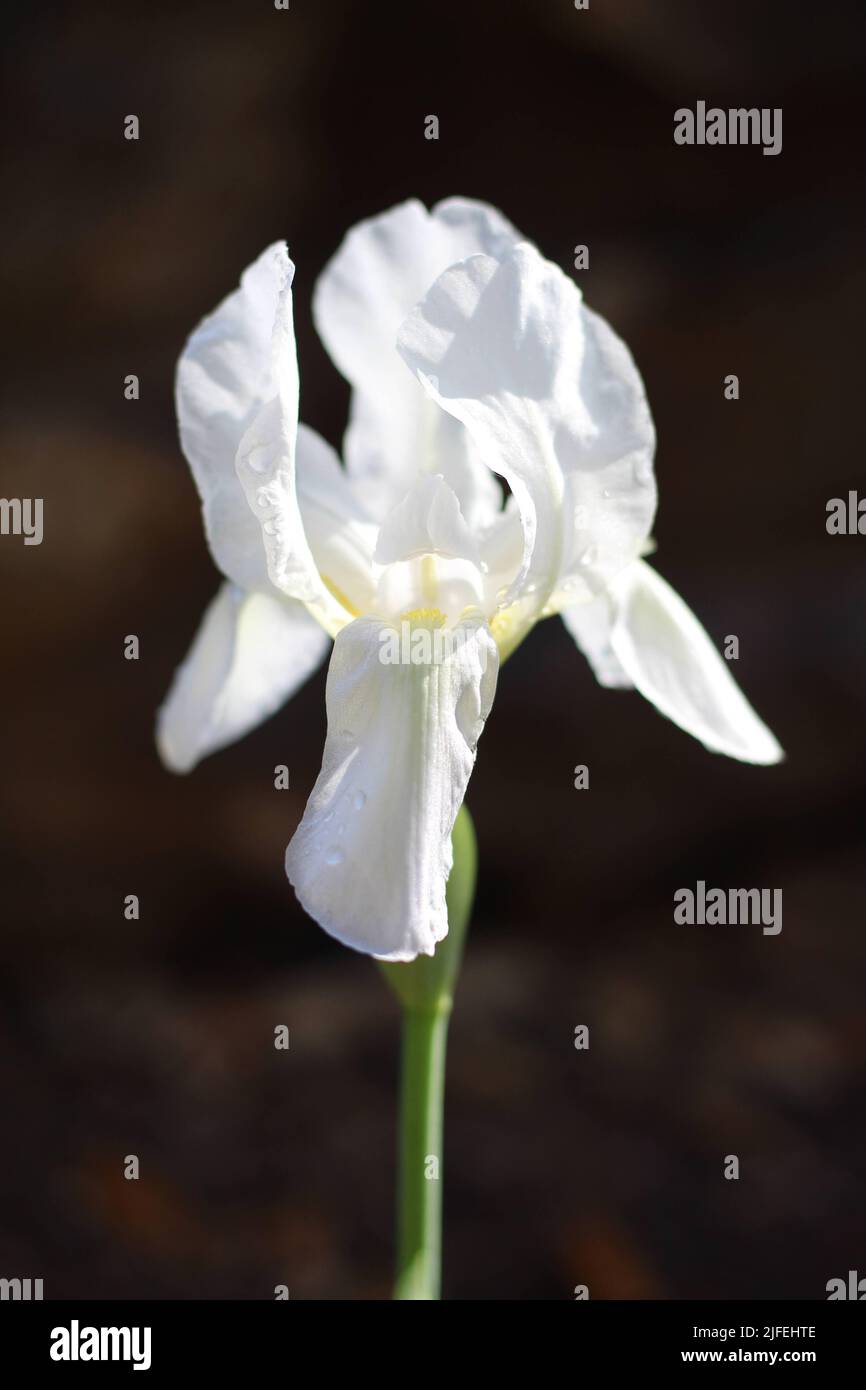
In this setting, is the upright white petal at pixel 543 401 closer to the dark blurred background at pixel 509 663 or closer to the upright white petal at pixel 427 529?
the upright white petal at pixel 427 529

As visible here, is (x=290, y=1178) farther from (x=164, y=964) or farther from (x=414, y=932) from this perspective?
(x=414, y=932)

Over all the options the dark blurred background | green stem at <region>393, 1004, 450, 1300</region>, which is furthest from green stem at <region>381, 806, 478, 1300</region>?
the dark blurred background

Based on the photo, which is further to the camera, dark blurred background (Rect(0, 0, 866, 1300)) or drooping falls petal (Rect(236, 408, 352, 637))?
dark blurred background (Rect(0, 0, 866, 1300))

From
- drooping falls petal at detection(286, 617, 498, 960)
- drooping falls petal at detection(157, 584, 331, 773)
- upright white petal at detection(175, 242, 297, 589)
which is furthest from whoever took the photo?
drooping falls petal at detection(157, 584, 331, 773)

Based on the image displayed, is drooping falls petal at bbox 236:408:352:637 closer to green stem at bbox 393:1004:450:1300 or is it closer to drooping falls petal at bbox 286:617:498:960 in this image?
drooping falls petal at bbox 286:617:498:960

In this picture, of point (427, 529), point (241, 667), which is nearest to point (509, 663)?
point (241, 667)
